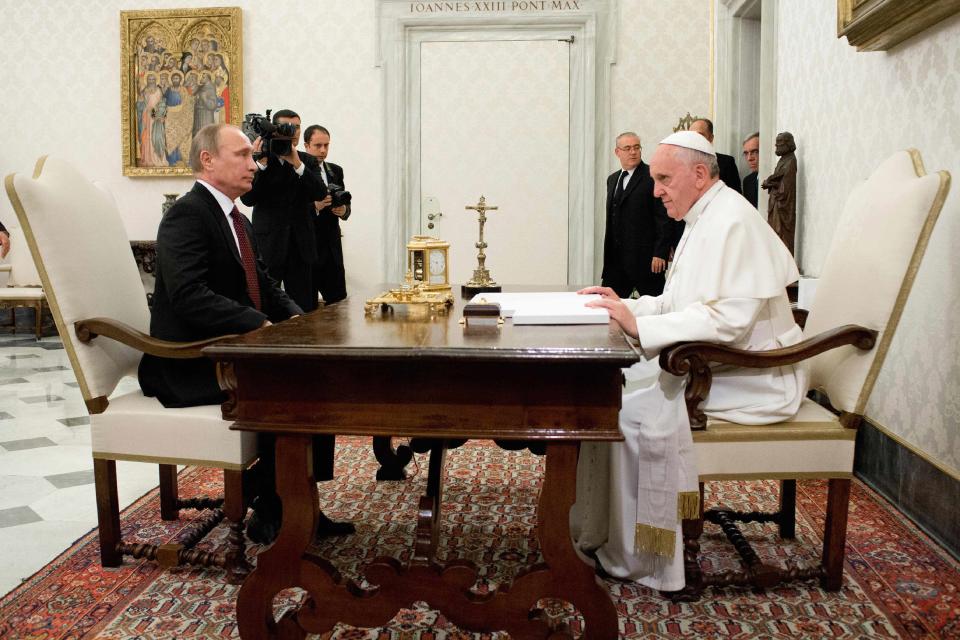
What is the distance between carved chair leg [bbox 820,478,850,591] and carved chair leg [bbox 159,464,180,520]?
2.46 m

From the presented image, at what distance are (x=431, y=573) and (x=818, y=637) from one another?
1.15m

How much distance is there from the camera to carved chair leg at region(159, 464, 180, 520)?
3568mm

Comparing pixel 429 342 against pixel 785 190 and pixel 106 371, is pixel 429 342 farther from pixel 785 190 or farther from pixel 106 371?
pixel 785 190

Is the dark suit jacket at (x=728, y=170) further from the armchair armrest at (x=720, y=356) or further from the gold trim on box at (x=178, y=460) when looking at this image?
the gold trim on box at (x=178, y=460)

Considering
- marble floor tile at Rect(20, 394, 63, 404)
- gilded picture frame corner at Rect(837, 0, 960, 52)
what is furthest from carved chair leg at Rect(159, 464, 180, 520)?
gilded picture frame corner at Rect(837, 0, 960, 52)

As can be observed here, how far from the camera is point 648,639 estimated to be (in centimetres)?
255

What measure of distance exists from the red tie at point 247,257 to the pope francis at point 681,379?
4.55 ft

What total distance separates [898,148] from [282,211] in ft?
12.0

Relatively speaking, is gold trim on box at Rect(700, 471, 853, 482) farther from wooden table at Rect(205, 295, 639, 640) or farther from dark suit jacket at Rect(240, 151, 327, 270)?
dark suit jacket at Rect(240, 151, 327, 270)

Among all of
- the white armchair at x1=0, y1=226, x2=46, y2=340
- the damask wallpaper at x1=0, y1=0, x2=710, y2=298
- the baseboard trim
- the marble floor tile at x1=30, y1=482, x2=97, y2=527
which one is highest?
the damask wallpaper at x1=0, y1=0, x2=710, y2=298

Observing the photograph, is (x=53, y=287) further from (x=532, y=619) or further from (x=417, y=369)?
(x=532, y=619)

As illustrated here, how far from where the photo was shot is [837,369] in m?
2.92

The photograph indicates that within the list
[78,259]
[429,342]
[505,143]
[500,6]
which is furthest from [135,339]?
[500,6]

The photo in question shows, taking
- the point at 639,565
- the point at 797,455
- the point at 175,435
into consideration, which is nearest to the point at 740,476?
the point at 797,455
